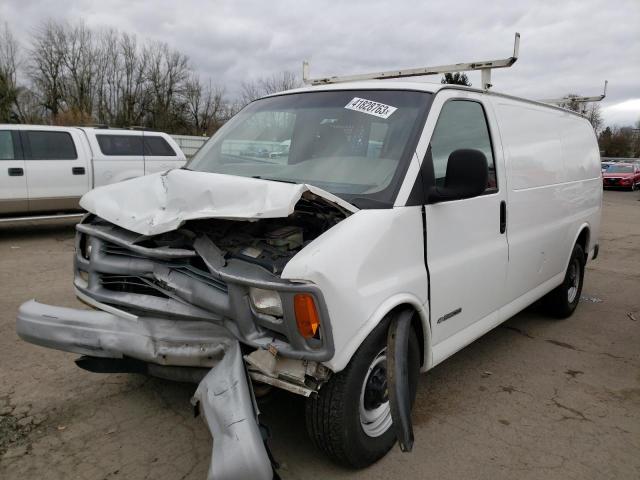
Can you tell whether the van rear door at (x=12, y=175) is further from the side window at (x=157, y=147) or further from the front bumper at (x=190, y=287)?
the front bumper at (x=190, y=287)

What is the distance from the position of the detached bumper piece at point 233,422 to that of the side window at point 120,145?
829 centimetres

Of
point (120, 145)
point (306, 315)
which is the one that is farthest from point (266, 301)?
point (120, 145)

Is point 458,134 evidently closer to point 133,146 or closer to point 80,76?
point 133,146

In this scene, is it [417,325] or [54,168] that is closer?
[417,325]

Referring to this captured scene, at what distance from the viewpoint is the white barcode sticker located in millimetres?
3270

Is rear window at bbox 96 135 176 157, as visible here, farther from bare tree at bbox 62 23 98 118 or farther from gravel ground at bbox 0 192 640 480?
bare tree at bbox 62 23 98 118

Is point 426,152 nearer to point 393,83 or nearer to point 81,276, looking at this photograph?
point 393,83

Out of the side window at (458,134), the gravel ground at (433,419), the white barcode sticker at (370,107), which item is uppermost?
the white barcode sticker at (370,107)

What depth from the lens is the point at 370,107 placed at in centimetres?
333

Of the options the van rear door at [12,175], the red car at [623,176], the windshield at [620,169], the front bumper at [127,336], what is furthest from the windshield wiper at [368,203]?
the windshield at [620,169]

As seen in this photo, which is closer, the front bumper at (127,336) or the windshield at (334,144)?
the front bumper at (127,336)

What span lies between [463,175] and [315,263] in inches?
44.0

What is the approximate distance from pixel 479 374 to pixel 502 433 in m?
0.87

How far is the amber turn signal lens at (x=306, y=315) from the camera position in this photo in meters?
2.34
